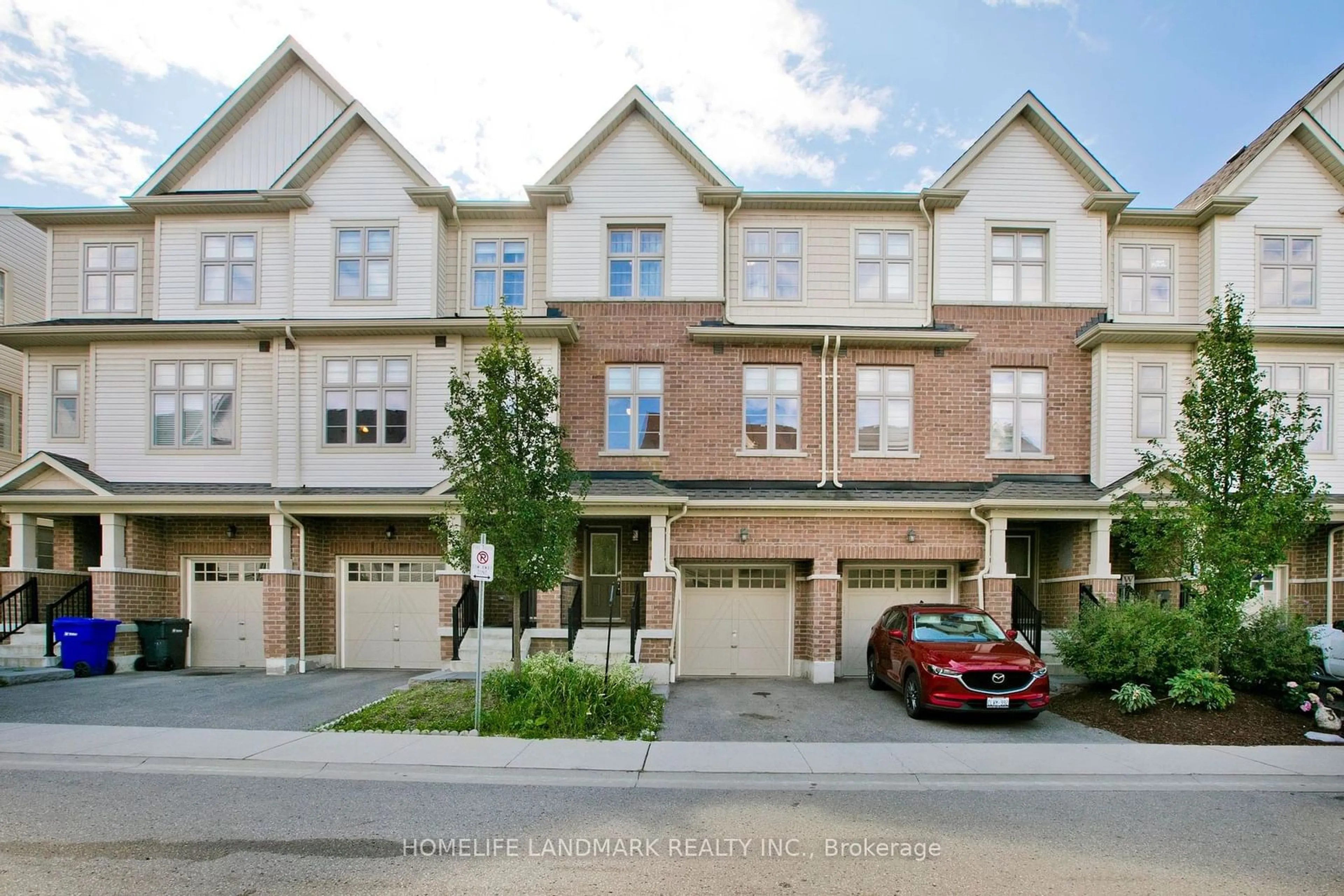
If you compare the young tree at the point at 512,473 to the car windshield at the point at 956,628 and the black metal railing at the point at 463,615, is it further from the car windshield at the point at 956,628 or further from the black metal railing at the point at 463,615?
the car windshield at the point at 956,628

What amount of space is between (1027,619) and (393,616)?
12.8 meters

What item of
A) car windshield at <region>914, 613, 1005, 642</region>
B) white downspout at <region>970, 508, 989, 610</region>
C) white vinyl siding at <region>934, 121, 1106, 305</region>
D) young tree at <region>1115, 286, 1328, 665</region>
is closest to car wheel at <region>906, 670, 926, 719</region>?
car windshield at <region>914, 613, 1005, 642</region>

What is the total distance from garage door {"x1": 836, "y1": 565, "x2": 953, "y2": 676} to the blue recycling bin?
14244 millimetres

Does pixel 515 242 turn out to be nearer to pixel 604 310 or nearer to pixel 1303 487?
pixel 604 310

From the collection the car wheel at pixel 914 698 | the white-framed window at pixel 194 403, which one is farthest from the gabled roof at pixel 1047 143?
the white-framed window at pixel 194 403

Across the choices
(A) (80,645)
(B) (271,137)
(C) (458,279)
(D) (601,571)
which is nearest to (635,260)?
(C) (458,279)

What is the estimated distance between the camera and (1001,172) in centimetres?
1608

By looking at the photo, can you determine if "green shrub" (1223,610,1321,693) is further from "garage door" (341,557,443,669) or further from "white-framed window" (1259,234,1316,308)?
"garage door" (341,557,443,669)

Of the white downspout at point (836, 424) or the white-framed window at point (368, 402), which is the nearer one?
the white-framed window at point (368, 402)

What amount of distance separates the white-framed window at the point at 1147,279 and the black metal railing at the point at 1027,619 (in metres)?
6.52

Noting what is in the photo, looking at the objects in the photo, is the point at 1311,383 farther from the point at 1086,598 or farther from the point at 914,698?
the point at 914,698

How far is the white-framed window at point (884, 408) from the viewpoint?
15742mm

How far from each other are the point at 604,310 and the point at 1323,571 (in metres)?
15.5

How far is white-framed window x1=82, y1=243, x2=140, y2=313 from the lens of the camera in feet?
53.8
